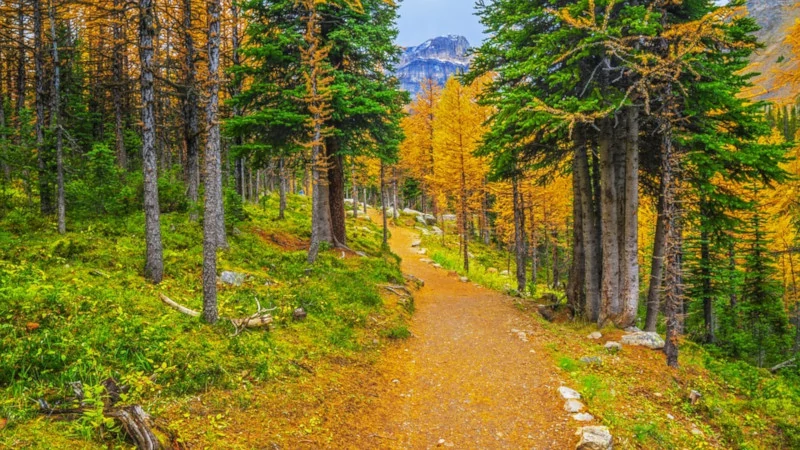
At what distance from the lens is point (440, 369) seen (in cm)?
916

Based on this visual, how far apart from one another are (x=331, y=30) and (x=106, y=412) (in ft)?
50.0

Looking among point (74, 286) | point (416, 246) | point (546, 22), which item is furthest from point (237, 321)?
point (416, 246)

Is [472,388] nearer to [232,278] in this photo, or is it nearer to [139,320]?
[139,320]

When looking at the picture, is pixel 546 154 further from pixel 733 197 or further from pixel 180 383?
pixel 180 383

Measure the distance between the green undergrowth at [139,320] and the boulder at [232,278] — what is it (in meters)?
0.29

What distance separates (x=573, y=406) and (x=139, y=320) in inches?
316

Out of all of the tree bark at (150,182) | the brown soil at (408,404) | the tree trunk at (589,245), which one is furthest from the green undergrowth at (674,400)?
the tree bark at (150,182)

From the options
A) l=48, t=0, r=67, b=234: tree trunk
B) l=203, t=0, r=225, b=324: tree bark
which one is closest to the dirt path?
l=203, t=0, r=225, b=324: tree bark

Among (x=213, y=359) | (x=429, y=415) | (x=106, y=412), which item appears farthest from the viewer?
(x=429, y=415)

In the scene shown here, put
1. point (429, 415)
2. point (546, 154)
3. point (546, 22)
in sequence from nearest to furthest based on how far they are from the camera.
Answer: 1. point (429, 415)
2. point (546, 22)
3. point (546, 154)

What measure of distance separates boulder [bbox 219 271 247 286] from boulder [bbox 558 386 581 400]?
8490 mm

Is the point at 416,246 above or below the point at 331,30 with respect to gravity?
below

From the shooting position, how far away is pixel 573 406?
703 centimetres

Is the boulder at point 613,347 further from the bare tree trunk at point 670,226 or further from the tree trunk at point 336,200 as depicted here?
the tree trunk at point 336,200
